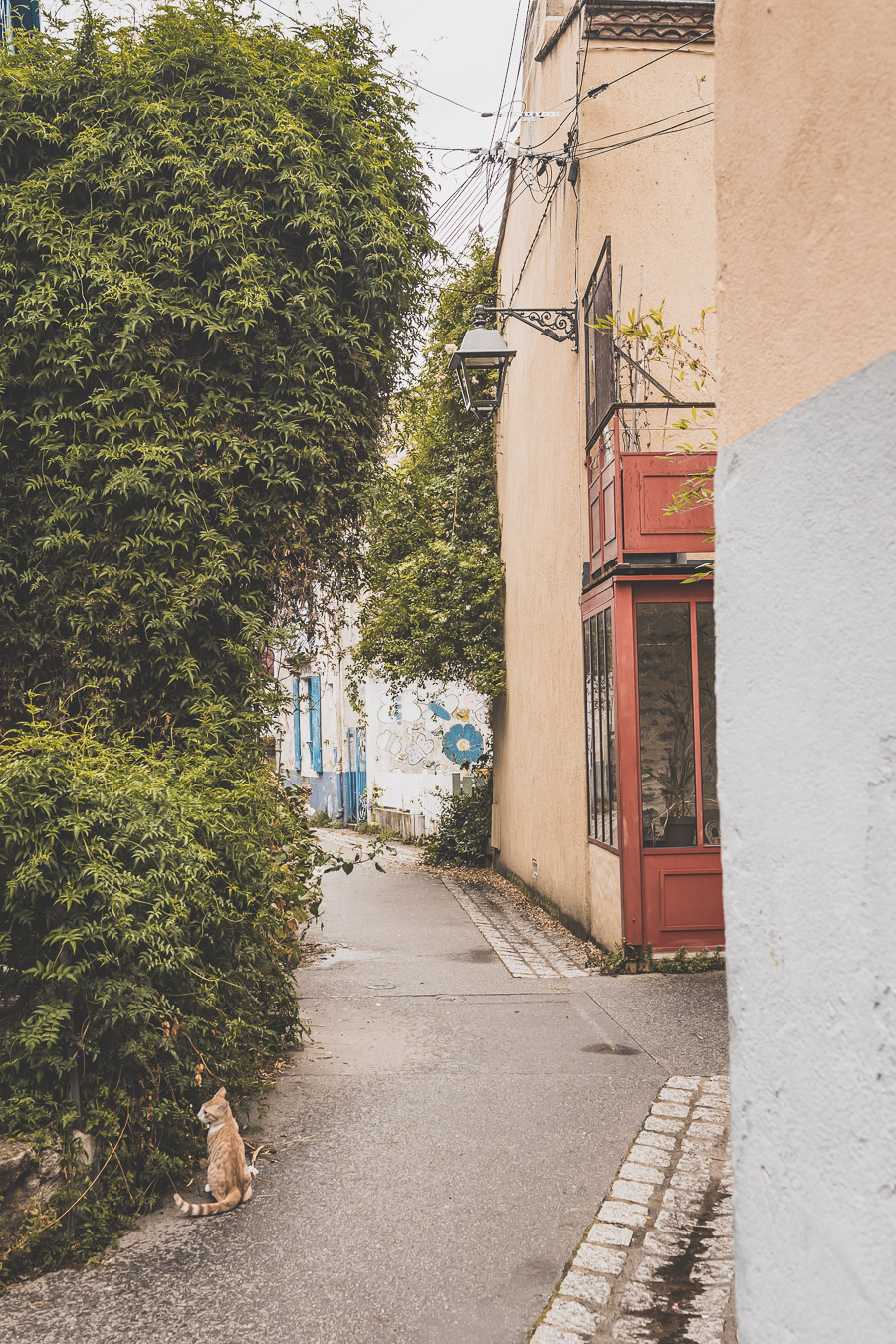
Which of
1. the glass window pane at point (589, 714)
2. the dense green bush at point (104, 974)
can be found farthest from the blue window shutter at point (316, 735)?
the dense green bush at point (104, 974)

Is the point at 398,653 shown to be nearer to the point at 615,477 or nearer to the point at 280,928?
the point at 615,477

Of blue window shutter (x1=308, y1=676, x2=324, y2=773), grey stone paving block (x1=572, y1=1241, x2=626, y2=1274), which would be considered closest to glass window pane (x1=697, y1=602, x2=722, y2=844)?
grey stone paving block (x1=572, y1=1241, x2=626, y2=1274)

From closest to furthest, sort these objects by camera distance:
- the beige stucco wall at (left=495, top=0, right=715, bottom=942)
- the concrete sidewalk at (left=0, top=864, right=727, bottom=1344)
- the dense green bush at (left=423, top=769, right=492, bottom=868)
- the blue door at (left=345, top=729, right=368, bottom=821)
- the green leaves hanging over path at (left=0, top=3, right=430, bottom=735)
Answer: the concrete sidewalk at (left=0, top=864, right=727, bottom=1344), the green leaves hanging over path at (left=0, top=3, right=430, bottom=735), the beige stucco wall at (left=495, top=0, right=715, bottom=942), the dense green bush at (left=423, top=769, right=492, bottom=868), the blue door at (left=345, top=729, right=368, bottom=821)

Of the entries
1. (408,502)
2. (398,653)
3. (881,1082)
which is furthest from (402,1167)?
(408,502)

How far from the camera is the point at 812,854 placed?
1732mm

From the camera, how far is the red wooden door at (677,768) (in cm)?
889

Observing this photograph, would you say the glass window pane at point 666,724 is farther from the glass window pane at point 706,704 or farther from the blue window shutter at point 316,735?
the blue window shutter at point 316,735

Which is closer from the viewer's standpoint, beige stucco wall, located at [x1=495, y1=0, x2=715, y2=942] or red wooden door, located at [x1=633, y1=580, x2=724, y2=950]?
red wooden door, located at [x1=633, y1=580, x2=724, y2=950]

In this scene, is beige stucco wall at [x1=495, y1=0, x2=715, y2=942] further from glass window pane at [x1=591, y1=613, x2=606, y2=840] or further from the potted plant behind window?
the potted plant behind window

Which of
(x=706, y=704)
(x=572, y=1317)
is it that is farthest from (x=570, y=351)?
(x=572, y=1317)

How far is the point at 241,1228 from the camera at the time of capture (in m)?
4.13

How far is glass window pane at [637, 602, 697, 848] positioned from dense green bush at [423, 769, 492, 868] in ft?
32.2

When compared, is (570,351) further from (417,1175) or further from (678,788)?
(417,1175)

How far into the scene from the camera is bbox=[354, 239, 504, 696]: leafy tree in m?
17.3
